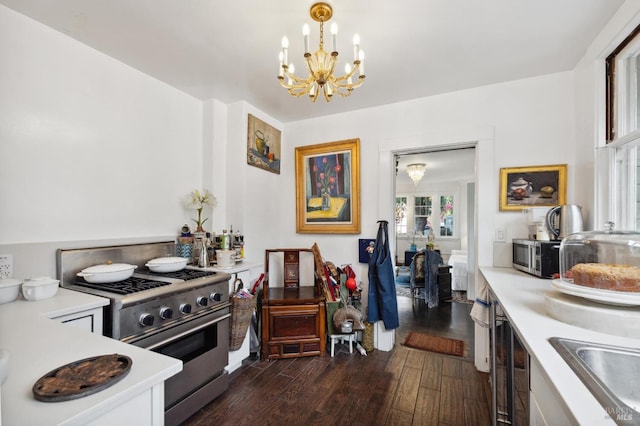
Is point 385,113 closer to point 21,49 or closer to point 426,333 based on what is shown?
point 426,333

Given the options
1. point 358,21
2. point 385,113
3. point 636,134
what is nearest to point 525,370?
point 636,134

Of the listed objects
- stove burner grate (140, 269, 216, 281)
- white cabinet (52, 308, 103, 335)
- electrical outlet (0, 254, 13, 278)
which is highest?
electrical outlet (0, 254, 13, 278)

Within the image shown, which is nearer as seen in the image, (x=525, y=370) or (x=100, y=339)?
(x=100, y=339)

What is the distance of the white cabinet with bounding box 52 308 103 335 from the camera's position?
123 cm

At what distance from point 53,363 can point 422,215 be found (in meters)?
7.60

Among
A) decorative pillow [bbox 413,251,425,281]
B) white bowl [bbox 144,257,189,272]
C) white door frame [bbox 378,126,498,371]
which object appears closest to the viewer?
white bowl [bbox 144,257,189,272]

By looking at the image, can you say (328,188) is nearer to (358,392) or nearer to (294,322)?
(294,322)

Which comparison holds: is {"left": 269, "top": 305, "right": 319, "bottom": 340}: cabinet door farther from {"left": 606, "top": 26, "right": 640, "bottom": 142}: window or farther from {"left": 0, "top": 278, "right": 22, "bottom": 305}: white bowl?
{"left": 606, "top": 26, "right": 640, "bottom": 142}: window

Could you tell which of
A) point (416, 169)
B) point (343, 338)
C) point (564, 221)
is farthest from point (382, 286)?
point (416, 169)

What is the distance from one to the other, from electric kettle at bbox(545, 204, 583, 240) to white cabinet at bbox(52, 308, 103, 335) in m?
2.82

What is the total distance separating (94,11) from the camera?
5.13ft

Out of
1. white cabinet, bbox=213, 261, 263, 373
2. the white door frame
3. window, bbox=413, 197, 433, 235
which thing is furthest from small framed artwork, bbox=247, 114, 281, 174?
window, bbox=413, 197, 433, 235

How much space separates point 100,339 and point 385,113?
280cm

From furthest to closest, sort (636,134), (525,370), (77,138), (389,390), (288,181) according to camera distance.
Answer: (288,181) → (389,390) → (77,138) → (636,134) → (525,370)
